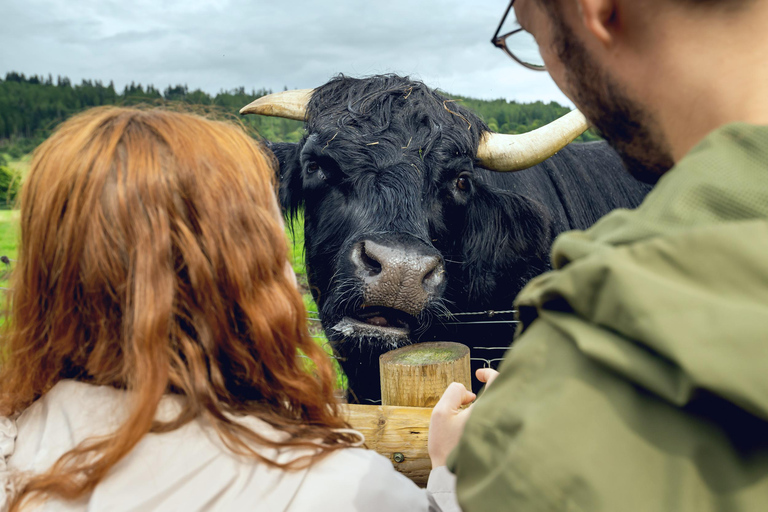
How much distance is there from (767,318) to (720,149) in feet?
0.68

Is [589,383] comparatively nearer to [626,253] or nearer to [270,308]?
[626,253]

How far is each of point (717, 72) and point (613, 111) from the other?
0.72ft

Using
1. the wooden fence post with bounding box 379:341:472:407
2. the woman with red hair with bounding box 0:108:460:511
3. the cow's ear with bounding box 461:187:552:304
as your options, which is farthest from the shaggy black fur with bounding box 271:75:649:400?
the woman with red hair with bounding box 0:108:460:511

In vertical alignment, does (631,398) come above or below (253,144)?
below

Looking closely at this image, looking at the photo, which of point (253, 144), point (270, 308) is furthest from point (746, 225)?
point (253, 144)

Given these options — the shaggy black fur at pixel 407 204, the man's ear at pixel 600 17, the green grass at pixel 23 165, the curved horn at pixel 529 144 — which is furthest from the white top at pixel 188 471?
the curved horn at pixel 529 144

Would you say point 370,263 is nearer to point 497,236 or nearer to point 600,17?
point 497,236

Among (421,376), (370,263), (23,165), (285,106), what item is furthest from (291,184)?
(23,165)

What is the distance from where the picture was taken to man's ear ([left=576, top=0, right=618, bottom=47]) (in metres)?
0.89

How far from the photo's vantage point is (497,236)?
12.7 ft

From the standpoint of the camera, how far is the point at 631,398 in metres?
0.60

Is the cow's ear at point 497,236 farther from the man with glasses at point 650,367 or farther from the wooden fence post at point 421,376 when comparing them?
the man with glasses at point 650,367

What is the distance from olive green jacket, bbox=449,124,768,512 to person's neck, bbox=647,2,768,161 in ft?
0.58

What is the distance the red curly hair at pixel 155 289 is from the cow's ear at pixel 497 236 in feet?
8.72
